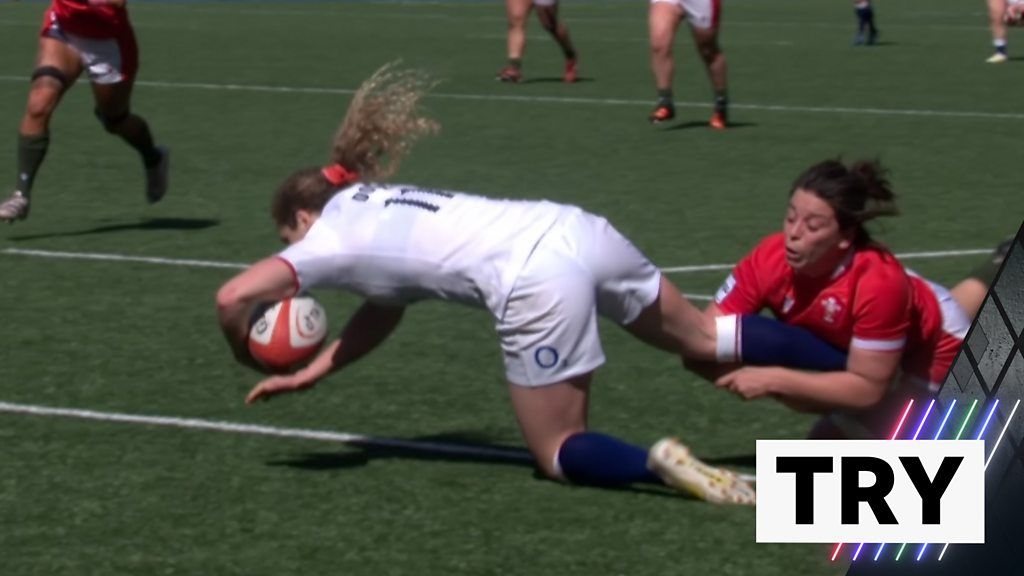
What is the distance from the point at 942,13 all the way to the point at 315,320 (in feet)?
91.0

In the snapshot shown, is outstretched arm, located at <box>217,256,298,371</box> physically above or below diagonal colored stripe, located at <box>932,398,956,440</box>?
above

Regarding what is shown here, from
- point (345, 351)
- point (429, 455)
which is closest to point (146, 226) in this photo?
point (345, 351)

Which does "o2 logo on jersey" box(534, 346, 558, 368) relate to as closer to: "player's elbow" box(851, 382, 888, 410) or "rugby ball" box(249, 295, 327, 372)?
"rugby ball" box(249, 295, 327, 372)

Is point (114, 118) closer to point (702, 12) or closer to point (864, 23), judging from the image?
point (702, 12)

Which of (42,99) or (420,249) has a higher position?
(420,249)

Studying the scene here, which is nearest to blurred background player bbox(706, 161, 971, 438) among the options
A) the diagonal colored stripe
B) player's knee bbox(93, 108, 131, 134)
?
the diagonal colored stripe

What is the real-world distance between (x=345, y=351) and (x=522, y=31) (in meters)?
14.6

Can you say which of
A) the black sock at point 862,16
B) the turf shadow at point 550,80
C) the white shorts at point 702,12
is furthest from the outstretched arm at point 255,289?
the black sock at point 862,16

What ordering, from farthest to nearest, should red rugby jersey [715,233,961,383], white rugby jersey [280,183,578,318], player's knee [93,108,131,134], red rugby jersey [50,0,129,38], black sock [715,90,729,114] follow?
black sock [715,90,729,114]
player's knee [93,108,131,134]
red rugby jersey [50,0,129,38]
white rugby jersey [280,183,578,318]
red rugby jersey [715,233,961,383]

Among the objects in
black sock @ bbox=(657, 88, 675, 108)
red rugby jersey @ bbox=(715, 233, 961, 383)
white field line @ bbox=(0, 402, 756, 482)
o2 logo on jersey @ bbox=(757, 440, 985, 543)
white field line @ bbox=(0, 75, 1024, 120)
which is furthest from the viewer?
white field line @ bbox=(0, 75, 1024, 120)

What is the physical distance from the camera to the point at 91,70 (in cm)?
1219

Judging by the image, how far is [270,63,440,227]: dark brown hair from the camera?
273 inches

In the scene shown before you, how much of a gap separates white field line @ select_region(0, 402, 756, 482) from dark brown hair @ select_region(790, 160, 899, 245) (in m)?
0.93

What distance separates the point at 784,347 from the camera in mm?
6863
